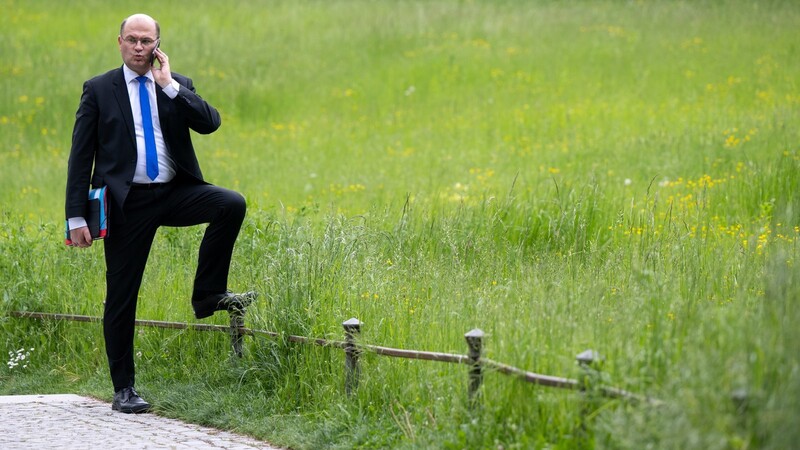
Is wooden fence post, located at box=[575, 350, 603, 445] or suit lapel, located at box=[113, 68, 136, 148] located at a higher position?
suit lapel, located at box=[113, 68, 136, 148]

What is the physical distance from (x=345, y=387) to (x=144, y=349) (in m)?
2.65

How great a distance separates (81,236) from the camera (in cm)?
725

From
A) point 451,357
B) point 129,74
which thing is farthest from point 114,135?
point 451,357

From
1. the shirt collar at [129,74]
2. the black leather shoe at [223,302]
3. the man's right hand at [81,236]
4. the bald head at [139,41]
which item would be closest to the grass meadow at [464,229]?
the black leather shoe at [223,302]

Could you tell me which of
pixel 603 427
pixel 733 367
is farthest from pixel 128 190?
pixel 733 367

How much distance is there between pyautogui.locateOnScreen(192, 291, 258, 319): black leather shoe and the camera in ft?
25.4

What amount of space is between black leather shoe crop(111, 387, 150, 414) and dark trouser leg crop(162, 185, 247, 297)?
83 centimetres

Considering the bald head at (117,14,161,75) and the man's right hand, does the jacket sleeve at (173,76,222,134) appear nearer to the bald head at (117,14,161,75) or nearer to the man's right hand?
the bald head at (117,14,161,75)

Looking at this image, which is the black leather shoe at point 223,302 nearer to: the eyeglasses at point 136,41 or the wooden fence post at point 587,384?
the eyeglasses at point 136,41

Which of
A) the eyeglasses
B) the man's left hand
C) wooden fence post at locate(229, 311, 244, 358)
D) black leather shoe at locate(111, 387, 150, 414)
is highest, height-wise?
the eyeglasses

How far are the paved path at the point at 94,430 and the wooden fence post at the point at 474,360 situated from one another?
1.34m

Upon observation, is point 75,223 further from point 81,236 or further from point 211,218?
point 211,218

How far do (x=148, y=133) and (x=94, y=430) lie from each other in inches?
78.3

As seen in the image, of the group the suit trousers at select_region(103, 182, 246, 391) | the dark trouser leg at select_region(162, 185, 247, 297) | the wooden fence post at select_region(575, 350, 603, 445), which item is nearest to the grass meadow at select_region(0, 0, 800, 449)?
the wooden fence post at select_region(575, 350, 603, 445)
